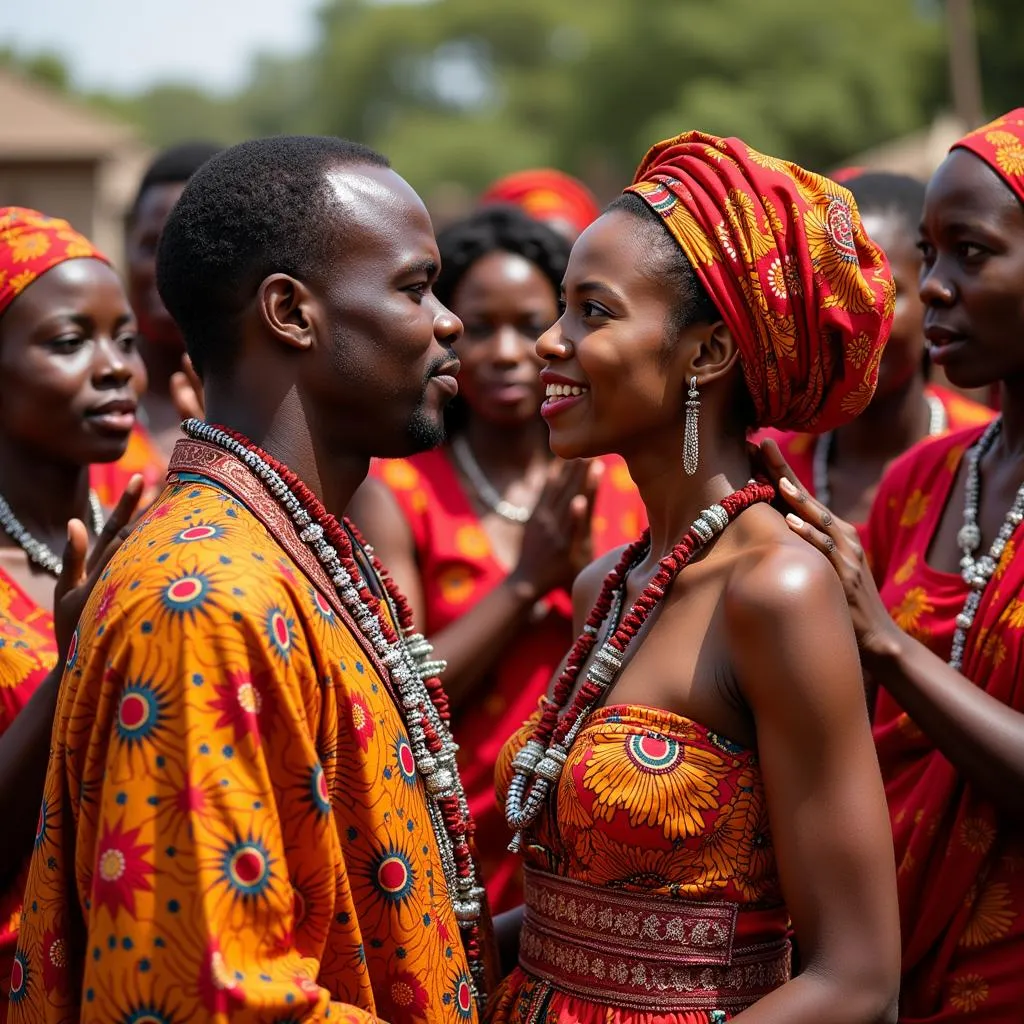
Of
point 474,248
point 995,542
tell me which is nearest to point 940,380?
point 474,248

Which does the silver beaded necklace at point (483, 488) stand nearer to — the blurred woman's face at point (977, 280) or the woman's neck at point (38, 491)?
the woman's neck at point (38, 491)

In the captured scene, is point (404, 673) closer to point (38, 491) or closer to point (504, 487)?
point (38, 491)

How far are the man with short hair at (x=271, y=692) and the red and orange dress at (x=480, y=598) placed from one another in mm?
1297

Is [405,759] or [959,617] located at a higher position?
[959,617]

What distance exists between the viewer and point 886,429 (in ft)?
15.4

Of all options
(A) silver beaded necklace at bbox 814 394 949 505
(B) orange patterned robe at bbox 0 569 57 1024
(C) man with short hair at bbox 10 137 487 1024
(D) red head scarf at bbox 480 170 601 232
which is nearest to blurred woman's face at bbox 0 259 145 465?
(B) orange patterned robe at bbox 0 569 57 1024

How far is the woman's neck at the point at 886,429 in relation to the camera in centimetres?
469

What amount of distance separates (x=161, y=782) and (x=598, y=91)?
236 feet

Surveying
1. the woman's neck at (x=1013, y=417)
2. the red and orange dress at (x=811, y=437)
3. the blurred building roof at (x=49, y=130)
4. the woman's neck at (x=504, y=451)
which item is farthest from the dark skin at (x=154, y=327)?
the blurred building roof at (x=49, y=130)

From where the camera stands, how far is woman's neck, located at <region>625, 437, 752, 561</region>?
2.85m

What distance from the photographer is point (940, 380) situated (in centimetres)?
841

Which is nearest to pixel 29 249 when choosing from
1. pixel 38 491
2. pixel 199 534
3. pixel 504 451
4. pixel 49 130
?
pixel 38 491

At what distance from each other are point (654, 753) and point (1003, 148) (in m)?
1.88

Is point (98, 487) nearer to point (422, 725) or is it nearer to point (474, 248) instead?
point (474, 248)
